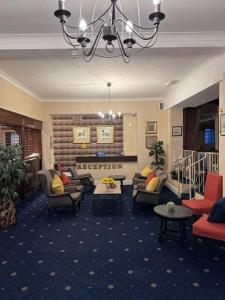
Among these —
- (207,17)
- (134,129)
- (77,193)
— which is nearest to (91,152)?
(134,129)

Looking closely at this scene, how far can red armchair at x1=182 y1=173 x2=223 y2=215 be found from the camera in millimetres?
3736

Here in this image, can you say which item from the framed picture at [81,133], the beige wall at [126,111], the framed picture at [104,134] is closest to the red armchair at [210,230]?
the beige wall at [126,111]

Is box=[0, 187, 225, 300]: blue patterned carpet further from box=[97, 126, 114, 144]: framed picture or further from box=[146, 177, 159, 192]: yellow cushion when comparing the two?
box=[97, 126, 114, 144]: framed picture

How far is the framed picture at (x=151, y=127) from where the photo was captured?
7.86 metres

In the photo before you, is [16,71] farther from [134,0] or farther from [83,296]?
[83,296]

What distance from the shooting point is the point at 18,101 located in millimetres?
5652

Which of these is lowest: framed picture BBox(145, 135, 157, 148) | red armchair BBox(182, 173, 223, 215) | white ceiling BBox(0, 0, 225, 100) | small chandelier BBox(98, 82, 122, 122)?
red armchair BBox(182, 173, 223, 215)

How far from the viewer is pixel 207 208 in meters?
3.75

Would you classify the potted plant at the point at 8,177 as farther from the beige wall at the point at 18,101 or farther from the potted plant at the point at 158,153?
the potted plant at the point at 158,153

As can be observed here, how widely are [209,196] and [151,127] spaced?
421 centimetres

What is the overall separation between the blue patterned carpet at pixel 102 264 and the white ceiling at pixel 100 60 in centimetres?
306

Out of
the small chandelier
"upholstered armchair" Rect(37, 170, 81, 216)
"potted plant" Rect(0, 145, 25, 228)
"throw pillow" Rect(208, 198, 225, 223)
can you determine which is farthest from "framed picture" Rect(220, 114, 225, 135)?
"potted plant" Rect(0, 145, 25, 228)

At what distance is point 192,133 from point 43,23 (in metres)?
5.58

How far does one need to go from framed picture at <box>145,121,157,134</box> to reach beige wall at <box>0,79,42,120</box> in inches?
154
